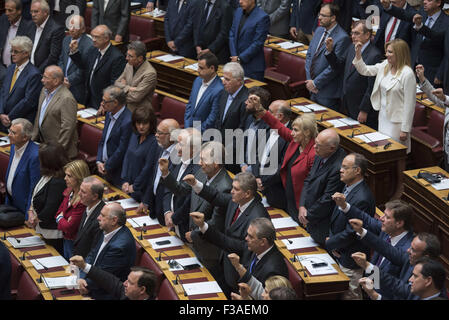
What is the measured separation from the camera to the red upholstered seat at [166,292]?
568 centimetres

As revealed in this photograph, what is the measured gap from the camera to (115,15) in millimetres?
10133

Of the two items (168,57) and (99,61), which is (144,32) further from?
(99,61)

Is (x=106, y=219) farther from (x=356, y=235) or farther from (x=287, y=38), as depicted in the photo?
(x=287, y=38)

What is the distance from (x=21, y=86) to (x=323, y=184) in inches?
152

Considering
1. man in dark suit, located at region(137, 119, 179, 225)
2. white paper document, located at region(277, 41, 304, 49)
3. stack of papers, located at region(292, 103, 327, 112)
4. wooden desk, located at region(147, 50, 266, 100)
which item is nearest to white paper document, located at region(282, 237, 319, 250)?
man in dark suit, located at region(137, 119, 179, 225)

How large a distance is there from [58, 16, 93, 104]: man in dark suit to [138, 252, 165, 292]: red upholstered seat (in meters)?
3.13

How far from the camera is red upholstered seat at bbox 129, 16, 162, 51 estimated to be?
36.1 ft

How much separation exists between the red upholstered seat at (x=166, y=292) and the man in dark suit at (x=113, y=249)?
290mm

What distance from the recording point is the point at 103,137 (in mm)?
7699

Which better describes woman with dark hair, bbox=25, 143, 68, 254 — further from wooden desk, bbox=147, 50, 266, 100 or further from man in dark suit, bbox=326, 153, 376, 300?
wooden desk, bbox=147, 50, 266, 100

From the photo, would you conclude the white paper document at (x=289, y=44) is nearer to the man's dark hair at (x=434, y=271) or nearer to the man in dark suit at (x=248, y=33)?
the man in dark suit at (x=248, y=33)

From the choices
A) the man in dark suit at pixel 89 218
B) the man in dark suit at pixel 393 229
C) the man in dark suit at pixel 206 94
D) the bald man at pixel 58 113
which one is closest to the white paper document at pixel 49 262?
the man in dark suit at pixel 89 218
